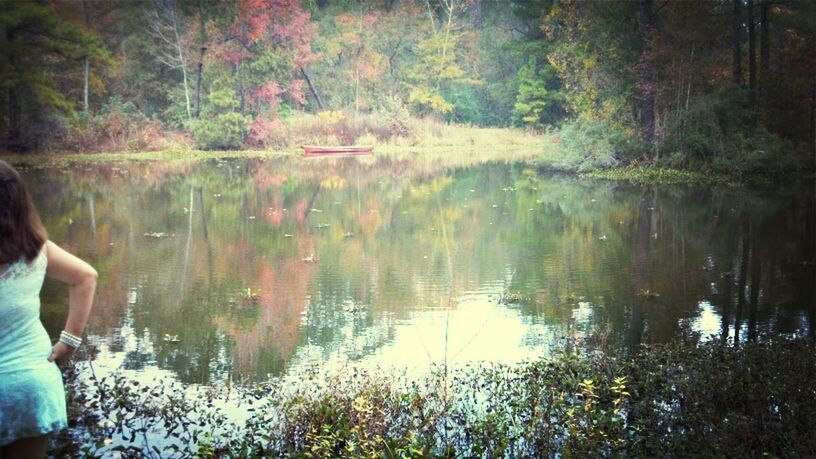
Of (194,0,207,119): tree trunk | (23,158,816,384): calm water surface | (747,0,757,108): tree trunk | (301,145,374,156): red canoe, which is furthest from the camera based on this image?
(194,0,207,119): tree trunk

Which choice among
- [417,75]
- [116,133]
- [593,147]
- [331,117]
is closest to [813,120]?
[593,147]

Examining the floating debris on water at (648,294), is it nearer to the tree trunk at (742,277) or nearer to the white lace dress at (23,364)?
the tree trunk at (742,277)

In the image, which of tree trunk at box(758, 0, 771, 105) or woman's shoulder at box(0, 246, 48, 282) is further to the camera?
tree trunk at box(758, 0, 771, 105)

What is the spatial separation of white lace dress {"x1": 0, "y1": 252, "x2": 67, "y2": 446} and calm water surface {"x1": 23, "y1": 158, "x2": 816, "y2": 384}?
318 centimetres

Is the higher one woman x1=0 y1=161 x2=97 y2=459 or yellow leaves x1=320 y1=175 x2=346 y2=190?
woman x1=0 y1=161 x2=97 y2=459

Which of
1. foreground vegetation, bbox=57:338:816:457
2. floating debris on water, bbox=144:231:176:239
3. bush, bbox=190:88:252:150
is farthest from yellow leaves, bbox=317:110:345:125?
foreground vegetation, bbox=57:338:816:457

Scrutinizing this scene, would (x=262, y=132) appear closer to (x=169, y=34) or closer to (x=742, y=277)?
(x=169, y=34)

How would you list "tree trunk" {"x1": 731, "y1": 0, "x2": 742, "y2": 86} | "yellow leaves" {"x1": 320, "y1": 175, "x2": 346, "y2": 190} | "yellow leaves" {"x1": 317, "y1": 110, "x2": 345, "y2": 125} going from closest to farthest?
"yellow leaves" {"x1": 320, "y1": 175, "x2": 346, "y2": 190} → "tree trunk" {"x1": 731, "y1": 0, "x2": 742, "y2": 86} → "yellow leaves" {"x1": 317, "y1": 110, "x2": 345, "y2": 125}

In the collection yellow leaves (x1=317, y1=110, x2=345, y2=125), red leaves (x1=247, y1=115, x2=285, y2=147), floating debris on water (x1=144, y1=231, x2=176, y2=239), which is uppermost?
yellow leaves (x1=317, y1=110, x2=345, y2=125)

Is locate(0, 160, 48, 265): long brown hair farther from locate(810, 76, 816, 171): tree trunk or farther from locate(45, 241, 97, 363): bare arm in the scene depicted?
locate(810, 76, 816, 171): tree trunk

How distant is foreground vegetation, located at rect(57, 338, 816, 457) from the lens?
4.20 m

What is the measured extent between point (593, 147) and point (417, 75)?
20022 millimetres

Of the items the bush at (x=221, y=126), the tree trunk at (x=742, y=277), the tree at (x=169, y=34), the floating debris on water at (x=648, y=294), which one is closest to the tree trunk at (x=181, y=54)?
the tree at (x=169, y=34)

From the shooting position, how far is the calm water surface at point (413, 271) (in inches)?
277
